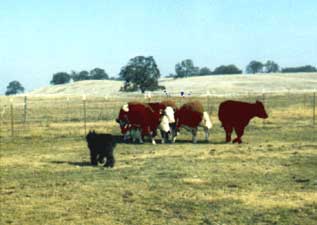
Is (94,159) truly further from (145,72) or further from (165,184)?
(145,72)

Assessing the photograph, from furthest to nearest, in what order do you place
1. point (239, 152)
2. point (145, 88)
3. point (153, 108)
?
point (145, 88) < point (153, 108) < point (239, 152)

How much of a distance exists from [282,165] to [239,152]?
3.56m

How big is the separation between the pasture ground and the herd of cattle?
113cm

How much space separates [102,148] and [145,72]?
260ft

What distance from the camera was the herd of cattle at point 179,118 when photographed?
979 inches

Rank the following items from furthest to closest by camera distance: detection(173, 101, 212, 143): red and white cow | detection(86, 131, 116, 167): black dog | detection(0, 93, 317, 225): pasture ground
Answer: detection(173, 101, 212, 143): red and white cow → detection(86, 131, 116, 167): black dog → detection(0, 93, 317, 225): pasture ground

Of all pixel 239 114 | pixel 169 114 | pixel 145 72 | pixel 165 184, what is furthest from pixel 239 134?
pixel 145 72

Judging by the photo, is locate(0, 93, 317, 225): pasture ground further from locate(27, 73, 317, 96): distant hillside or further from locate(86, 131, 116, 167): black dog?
locate(27, 73, 317, 96): distant hillside

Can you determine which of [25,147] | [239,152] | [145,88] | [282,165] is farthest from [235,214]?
[145,88]

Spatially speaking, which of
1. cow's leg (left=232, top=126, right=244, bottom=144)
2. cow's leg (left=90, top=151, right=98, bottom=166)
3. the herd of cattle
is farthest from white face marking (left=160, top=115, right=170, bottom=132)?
cow's leg (left=90, top=151, right=98, bottom=166)

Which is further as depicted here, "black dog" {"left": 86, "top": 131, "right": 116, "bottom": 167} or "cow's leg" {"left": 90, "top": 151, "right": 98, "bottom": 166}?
"cow's leg" {"left": 90, "top": 151, "right": 98, "bottom": 166}

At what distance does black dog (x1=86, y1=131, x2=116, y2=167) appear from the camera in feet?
55.9

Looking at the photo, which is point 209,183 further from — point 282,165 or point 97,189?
point 282,165

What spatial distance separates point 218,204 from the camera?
11.5 meters
